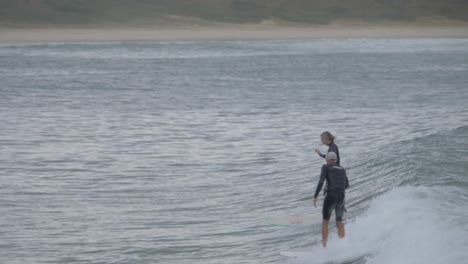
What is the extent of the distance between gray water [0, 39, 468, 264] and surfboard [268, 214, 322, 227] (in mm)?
259

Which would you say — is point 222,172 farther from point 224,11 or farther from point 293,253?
point 224,11

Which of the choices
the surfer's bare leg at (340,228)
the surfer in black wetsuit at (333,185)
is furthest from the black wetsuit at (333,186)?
the surfer's bare leg at (340,228)

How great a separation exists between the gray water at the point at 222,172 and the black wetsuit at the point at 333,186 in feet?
2.55

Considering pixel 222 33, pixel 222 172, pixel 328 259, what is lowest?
pixel 222 33

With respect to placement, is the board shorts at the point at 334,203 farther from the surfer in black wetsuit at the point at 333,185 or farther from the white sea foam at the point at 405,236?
the white sea foam at the point at 405,236

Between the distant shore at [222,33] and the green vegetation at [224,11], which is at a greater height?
the green vegetation at [224,11]

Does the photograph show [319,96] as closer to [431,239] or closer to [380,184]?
[380,184]

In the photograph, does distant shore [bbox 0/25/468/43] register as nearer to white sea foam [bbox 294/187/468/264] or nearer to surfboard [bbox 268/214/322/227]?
surfboard [bbox 268/214/322/227]

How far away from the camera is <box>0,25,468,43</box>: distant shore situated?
141250 mm

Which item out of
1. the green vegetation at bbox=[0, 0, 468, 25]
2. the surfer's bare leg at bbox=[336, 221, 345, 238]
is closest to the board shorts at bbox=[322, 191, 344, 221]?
the surfer's bare leg at bbox=[336, 221, 345, 238]

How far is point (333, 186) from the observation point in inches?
622

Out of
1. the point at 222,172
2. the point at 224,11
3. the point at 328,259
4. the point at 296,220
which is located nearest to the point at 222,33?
the point at 224,11

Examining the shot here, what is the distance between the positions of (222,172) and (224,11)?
450 ft

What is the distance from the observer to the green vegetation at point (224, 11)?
149 m
